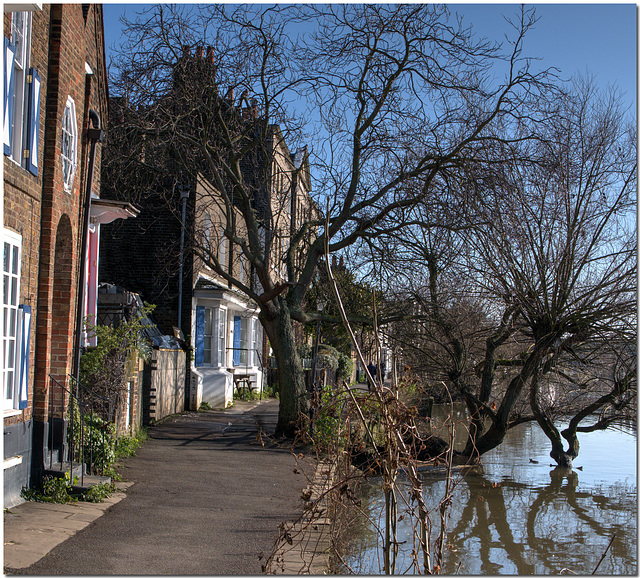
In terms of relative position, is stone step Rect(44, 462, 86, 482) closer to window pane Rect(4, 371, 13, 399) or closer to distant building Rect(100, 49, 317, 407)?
window pane Rect(4, 371, 13, 399)

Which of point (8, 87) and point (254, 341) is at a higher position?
point (8, 87)

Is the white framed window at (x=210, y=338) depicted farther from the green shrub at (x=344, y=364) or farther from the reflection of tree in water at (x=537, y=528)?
the reflection of tree in water at (x=537, y=528)

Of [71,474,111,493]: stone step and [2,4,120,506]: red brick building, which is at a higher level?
[2,4,120,506]: red brick building

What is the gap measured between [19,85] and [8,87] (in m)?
0.83

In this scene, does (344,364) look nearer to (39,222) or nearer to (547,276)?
(547,276)

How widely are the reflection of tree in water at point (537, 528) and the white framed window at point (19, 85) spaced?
612 centimetres

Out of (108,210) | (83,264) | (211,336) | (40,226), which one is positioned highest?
(108,210)

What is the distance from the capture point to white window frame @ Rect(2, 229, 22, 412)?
7688mm

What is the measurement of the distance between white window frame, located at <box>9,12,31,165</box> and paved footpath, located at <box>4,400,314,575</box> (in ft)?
13.8

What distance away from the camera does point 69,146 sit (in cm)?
1013

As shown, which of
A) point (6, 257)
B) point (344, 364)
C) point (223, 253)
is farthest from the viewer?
point (344, 364)

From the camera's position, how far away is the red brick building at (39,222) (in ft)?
25.5

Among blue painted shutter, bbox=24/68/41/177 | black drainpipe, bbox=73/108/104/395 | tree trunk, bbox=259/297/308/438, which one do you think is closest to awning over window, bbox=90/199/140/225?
black drainpipe, bbox=73/108/104/395

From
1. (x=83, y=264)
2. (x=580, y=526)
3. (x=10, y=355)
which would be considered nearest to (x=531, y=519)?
(x=580, y=526)
